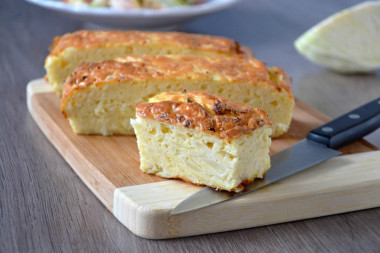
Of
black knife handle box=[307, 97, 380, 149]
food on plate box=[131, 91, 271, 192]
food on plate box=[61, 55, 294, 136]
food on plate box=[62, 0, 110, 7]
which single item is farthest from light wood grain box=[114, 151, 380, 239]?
food on plate box=[62, 0, 110, 7]

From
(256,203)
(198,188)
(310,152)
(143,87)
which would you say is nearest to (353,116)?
(310,152)

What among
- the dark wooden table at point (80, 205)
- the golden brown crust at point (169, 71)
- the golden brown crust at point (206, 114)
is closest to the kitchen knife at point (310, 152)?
the dark wooden table at point (80, 205)

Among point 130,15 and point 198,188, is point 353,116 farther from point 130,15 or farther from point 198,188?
point 130,15

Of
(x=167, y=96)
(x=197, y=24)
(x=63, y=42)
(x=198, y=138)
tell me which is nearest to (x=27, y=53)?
(x=63, y=42)

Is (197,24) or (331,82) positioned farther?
(197,24)

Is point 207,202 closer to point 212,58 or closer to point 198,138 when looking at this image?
point 198,138

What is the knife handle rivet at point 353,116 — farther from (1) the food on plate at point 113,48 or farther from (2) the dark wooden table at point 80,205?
(1) the food on plate at point 113,48
